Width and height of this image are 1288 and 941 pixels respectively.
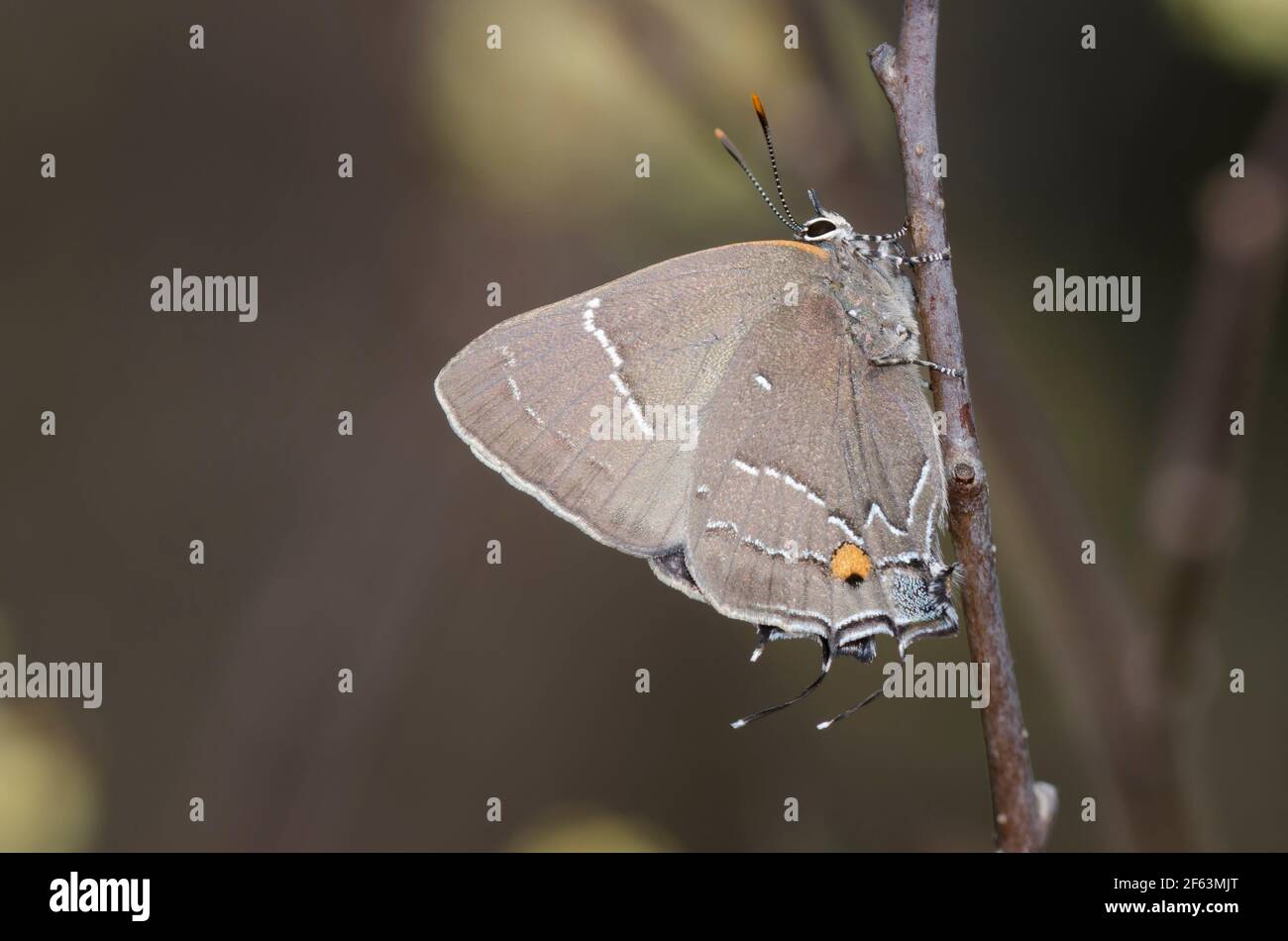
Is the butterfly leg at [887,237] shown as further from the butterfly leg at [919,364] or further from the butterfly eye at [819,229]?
the butterfly leg at [919,364]

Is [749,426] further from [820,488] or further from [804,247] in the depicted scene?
[804,247]

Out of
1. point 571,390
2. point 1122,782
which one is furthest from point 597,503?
point 1122,782

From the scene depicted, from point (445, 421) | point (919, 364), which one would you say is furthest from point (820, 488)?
point (445, 421)

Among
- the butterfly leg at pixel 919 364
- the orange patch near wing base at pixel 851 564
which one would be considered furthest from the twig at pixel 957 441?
the orange patch near wing base at pixel 851 564

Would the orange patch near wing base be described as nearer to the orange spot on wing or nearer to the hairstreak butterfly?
the hairstreak butterfly

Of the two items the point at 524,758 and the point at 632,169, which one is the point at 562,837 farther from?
the point at 632,169

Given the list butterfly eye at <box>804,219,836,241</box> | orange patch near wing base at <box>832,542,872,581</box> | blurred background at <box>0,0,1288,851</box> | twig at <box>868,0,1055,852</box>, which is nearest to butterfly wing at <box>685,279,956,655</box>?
orange patch near wing base at <box>832,542,872,581</box>
